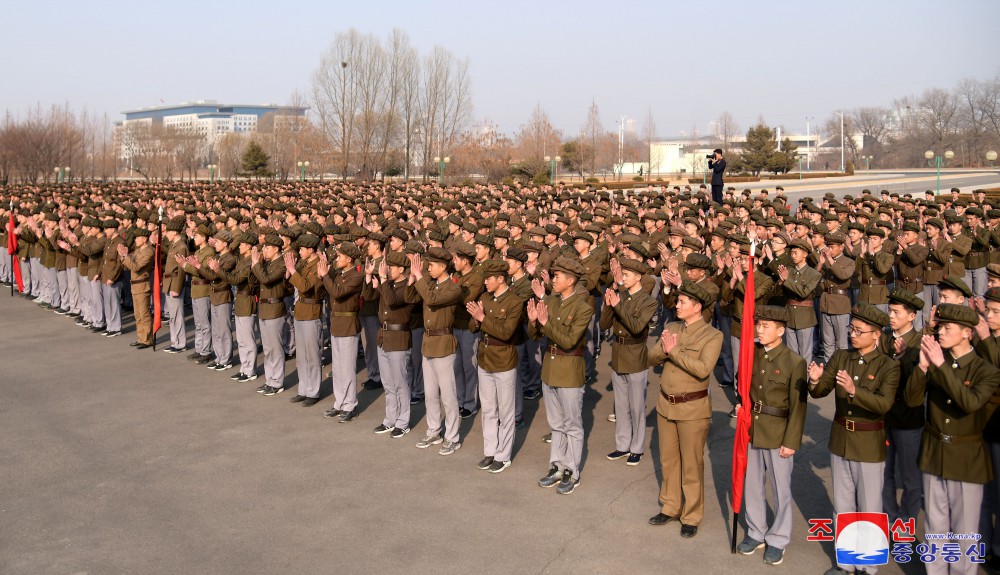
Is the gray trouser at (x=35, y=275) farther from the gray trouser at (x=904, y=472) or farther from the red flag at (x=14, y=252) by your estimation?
the gray trouser at (x=904, y=472)

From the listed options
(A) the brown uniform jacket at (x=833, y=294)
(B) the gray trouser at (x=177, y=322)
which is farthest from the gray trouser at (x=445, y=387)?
(B) the gray trouser at (x=177, y=322)

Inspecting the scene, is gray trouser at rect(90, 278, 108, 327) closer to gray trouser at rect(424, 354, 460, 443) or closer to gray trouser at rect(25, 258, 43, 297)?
gray trouser at rect(25, 258, 43, 297)

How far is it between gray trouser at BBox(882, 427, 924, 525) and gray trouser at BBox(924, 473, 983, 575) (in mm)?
380

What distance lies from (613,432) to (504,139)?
51.5 m

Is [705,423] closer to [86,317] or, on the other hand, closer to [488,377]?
[488,377]

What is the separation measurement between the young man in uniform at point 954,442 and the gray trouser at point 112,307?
12850mm

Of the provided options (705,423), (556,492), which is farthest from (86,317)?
(705,423)

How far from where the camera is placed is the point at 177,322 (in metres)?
12.8

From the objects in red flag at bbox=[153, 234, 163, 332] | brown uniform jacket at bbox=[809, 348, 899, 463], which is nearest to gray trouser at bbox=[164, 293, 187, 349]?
red flag at bbox=[153, 234, 163, 332]

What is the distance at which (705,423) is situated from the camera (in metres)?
6.41

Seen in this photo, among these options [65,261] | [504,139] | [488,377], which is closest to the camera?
[488,377]

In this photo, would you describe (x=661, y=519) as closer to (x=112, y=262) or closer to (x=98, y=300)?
(x=112, y=262)

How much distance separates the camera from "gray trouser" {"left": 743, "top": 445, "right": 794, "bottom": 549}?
5.95 m

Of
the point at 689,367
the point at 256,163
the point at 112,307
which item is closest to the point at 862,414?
the point at 689,367
